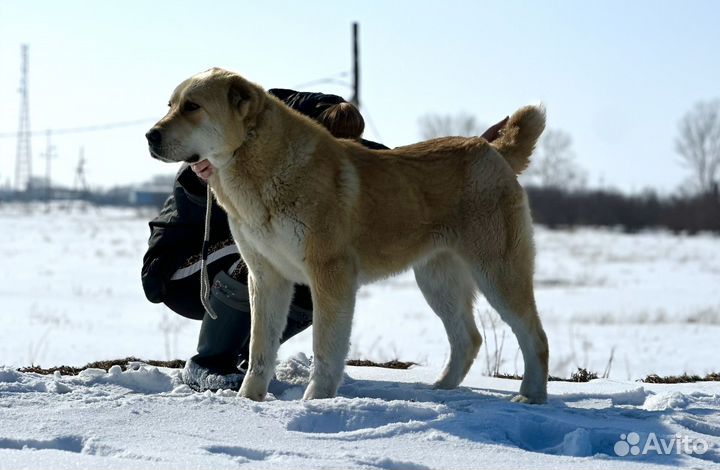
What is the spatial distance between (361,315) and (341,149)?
9.98 metres

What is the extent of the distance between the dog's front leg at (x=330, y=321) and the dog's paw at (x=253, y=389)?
1.09 feet

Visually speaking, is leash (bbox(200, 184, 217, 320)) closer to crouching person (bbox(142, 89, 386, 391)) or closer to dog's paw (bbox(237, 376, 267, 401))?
crouching person (bbox(142, 89, 386, 391))

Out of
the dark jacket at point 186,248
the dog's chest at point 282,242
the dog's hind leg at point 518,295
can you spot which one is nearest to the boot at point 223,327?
the dark jacket at point 186,248

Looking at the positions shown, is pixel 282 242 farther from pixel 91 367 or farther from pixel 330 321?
pixel 91 367

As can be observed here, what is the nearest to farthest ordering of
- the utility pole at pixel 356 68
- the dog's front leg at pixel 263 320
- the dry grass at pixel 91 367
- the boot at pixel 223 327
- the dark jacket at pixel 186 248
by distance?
1. the dog's front leg at pixel 263 320
2. the boot at pixel 223 327
3. the dark jacket at pixel 186 248
4. the dry grass at pixel 91 367
5. the utility pole at pixel 356 68

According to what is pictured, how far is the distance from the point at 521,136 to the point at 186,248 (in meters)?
2.12

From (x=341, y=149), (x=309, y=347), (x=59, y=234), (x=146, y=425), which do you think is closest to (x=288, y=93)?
(x=341, y=149)

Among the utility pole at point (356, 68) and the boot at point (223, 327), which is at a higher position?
the utility pole at point (356, 68)

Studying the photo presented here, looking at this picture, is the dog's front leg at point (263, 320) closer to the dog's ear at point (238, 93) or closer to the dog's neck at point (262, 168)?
the dog's neck at point (262, 168)

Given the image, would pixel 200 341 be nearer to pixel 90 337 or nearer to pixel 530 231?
pixel 530 231

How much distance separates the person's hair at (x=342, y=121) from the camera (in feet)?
16.7

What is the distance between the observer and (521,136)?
5.01m

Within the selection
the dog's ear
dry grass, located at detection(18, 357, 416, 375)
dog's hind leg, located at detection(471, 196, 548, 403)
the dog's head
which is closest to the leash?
the dog's head

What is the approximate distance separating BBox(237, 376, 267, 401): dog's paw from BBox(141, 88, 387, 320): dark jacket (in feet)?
2.56
